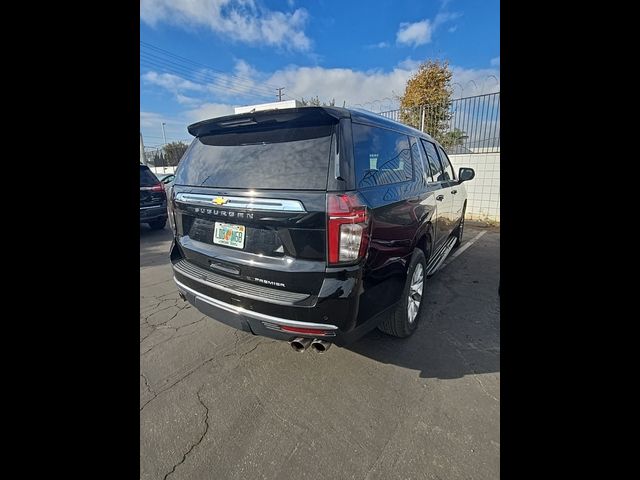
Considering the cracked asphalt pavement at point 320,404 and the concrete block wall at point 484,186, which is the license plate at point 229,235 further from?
the concrete block wall at point 484,186

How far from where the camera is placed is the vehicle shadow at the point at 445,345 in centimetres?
251

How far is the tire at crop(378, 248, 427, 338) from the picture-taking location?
2590mm

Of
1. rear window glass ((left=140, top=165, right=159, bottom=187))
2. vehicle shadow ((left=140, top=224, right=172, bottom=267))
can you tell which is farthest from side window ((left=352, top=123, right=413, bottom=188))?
rear window glass ((left=140, top=165, right=159, bottom=187))

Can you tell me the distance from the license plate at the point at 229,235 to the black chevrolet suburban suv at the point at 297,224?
10mm

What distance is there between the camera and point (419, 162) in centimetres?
320

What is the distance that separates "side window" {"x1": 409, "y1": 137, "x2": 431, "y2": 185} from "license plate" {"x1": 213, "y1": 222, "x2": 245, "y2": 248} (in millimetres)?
1888

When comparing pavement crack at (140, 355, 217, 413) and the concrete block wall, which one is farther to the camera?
the concrete block wall

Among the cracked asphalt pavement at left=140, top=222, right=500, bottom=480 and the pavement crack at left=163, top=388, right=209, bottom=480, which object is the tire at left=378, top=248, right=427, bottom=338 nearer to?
the cracked asphalt pavement at left=140, top=222, right=500, bottom=480

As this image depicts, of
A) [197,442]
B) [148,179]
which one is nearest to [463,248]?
[197,442]

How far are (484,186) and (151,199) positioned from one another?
906 centimetres
